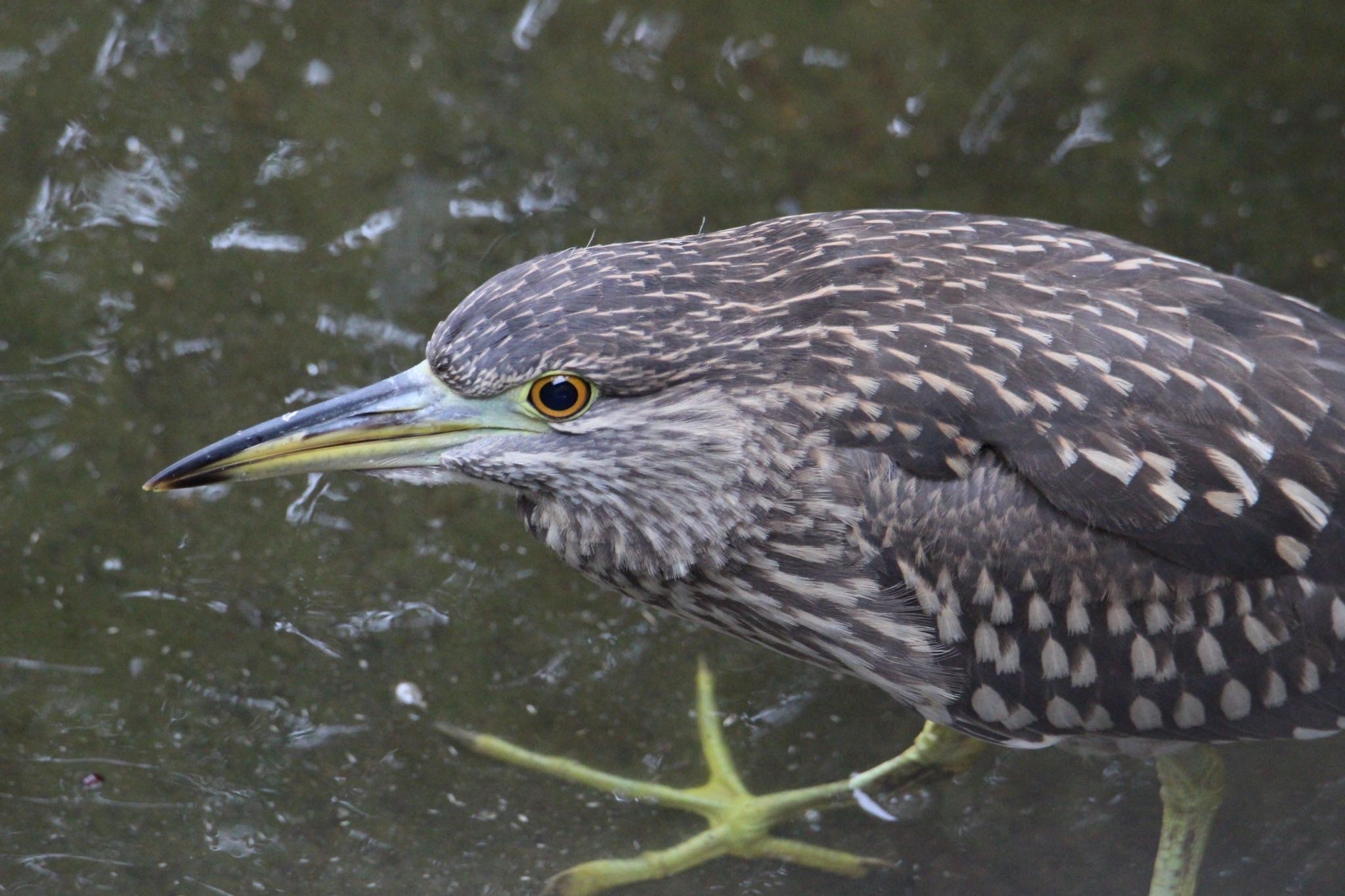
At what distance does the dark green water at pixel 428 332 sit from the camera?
13.6 ft

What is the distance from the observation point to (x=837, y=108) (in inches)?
238

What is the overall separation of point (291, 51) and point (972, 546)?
387 centimetres

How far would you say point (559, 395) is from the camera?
11.3 ft

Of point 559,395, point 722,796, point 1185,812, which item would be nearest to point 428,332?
point 559,395

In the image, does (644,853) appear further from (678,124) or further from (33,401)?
(678,124)

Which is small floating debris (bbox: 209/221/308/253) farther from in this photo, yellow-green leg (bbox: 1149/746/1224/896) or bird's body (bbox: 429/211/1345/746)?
yellow-green leg (bbox: 1149/746/1224/896)

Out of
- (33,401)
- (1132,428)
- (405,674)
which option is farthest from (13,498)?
(1132,428)

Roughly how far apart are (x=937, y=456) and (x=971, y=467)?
0.30 ft

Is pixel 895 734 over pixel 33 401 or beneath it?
beneath

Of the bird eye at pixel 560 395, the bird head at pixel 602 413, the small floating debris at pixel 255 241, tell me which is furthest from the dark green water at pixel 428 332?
the bird eye at pixel 560 395

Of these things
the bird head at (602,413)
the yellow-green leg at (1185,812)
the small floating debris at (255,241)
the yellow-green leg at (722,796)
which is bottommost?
the yellow-green leg at (722,796)

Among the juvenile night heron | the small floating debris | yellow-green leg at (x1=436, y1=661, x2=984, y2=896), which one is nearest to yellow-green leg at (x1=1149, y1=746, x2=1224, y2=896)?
the juvenile night heron

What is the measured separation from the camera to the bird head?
3.44 meters

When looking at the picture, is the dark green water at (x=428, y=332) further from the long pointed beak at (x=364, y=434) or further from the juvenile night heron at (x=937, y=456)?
the long pointed beak at (x=364, y=434)
